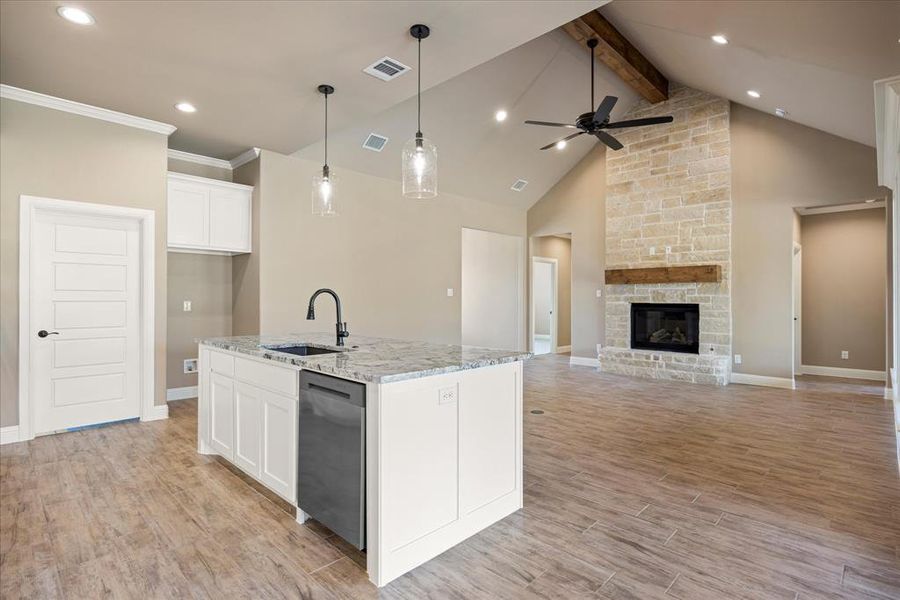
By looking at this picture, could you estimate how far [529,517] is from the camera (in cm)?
255

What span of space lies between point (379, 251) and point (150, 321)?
9.22ft

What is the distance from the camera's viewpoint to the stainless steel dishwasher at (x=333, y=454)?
2025mm

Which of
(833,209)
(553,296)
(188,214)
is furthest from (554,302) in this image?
(188,214)

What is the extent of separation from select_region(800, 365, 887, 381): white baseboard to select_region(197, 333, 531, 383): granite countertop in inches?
268

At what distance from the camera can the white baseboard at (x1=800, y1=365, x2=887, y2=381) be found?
6.55 meters

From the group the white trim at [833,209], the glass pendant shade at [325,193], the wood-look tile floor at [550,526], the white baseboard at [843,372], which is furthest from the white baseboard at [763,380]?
the glass pendant shade at [325,193]

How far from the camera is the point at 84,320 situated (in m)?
4.28

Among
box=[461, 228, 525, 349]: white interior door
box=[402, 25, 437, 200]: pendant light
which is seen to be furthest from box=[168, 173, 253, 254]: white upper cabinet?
box=[461, 228, 525, 349]: white interior door

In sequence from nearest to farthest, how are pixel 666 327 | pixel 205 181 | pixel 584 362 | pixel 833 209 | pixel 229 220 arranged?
pixel 205 181 < pixel 229 220 < pixel 833 209 < pixel 666 327 < pixel 584 362

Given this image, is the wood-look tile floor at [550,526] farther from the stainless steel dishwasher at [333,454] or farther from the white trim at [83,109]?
the white trim at [83,109]

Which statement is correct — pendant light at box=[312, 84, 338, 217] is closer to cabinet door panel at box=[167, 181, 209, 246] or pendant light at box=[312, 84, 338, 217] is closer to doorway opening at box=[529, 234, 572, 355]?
cabinet door panel at box=[167, 181, 209, 246]

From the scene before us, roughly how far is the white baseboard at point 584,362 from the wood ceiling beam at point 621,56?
425 centimetres

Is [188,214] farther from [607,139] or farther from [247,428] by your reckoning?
[607,139]

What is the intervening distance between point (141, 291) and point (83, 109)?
1.68m
